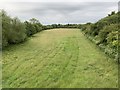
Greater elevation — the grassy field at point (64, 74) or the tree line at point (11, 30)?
the tree line at point (11, 30)

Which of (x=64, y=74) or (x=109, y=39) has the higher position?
(x=109, y=39)

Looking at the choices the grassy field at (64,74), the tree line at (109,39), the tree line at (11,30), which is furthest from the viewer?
the tree line at (11,30)

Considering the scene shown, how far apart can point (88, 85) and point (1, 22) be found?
1905cm

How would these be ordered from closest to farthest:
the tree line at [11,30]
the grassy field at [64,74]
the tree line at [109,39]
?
the grassy field at [64,74], the tree line at [109,39], the tree line at [11,30]

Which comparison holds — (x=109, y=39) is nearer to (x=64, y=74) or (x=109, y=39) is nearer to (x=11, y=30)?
(x=64, y=74)

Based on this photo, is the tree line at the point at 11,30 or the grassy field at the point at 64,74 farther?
the tree line at the point at 11,30

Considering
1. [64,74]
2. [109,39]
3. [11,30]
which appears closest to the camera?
[64,74]

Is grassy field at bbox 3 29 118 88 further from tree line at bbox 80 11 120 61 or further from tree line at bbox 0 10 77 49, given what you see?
tree line at bbox 0 10 77 49

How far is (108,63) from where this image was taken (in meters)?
15.8

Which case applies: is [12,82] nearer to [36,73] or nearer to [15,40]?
[36,73]

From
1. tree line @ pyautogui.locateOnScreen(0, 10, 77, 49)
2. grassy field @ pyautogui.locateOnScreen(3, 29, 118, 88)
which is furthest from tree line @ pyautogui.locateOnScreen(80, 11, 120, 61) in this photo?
tree line @ pyautogui.locateOnScreen(0, 10, 77, 49)

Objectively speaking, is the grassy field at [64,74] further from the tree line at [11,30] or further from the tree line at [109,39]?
the tree line at [11,30]

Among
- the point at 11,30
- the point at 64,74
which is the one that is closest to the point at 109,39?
the point at 64,74

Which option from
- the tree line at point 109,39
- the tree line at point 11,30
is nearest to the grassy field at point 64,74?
the tree line at point 109,39
